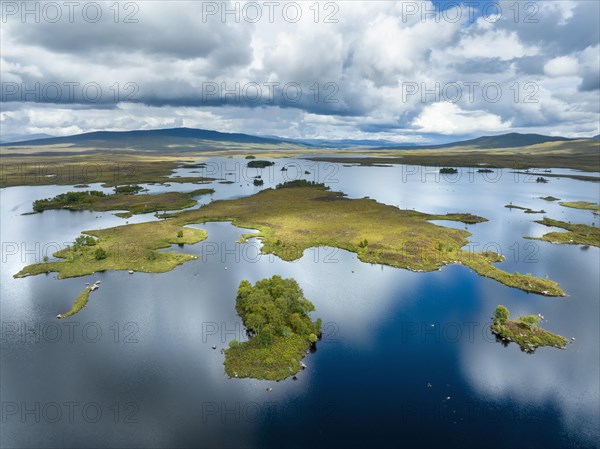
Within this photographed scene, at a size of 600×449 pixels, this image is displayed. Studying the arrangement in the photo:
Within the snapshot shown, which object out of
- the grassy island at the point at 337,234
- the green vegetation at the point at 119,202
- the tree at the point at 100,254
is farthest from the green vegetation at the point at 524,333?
the green vegetation at the point at 119,202

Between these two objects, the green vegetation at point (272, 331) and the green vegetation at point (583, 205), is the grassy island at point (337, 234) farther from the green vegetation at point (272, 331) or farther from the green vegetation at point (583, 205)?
the green vegetation at point (583, 205)

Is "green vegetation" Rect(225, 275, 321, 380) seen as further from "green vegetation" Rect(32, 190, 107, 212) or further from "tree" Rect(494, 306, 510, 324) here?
"green vegetation" Rect(32, 190, 107, 212)

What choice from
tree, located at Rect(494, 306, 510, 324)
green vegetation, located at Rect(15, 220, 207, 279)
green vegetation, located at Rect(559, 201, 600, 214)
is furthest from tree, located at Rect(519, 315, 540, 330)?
green vegetation, located at Rect(559, 201, 600, 214)

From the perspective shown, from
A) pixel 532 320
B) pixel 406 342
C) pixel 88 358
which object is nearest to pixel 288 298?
pixel 406 342

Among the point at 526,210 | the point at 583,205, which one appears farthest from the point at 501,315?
the point at 583,205

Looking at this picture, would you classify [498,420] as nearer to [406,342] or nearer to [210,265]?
[406,342]

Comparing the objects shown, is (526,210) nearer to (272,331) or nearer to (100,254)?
(272,331)
